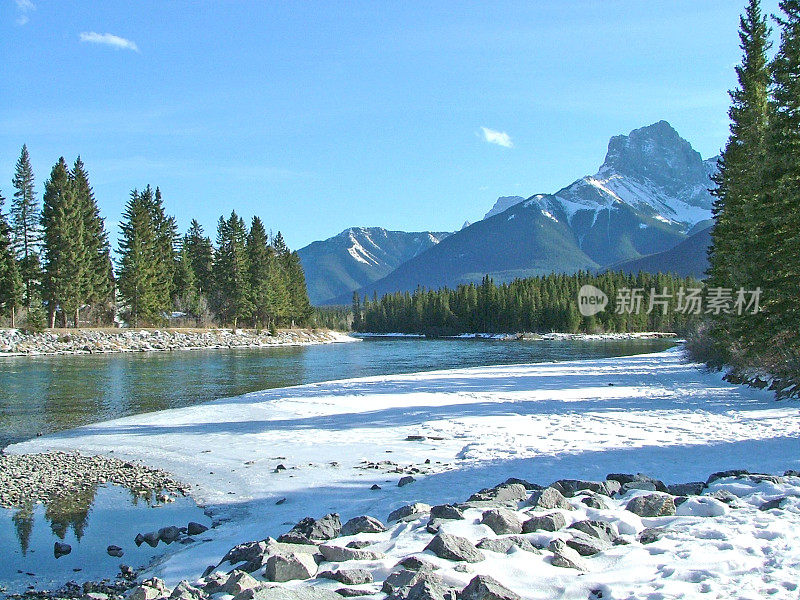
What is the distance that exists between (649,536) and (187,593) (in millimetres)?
4849

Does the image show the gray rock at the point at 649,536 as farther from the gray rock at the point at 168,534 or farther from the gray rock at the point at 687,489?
the gray rock at the point at 168,534

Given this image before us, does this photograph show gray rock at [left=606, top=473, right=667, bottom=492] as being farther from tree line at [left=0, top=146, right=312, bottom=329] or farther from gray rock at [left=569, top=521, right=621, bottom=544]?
tree line at [left=0, top=146, right=312, bottom=329]

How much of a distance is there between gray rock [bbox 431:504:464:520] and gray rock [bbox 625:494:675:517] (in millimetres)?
2196

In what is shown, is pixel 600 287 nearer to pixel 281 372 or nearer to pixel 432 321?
pixel 432 321

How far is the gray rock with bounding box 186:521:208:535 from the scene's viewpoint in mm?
8289

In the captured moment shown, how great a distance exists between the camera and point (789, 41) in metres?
19.6

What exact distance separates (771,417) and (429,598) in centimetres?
1568

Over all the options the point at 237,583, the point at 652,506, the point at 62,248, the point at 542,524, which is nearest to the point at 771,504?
the point at 652,506

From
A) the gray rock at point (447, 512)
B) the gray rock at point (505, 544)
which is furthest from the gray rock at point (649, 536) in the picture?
the gray rock at point (447, 512)

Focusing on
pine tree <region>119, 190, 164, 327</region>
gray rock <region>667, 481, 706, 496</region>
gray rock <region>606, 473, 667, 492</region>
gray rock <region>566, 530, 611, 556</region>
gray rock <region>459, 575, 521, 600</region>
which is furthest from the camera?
pine tree <region>119, 190, 164, 327</region>

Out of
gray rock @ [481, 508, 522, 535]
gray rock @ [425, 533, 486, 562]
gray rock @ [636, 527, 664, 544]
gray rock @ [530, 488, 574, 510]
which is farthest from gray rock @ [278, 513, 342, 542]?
gray rock @ [636, 527, 664, 544]

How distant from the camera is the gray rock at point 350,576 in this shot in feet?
18.1

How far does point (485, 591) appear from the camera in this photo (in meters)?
4.91

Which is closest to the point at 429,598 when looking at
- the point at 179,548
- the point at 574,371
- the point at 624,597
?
the point at 624,597
